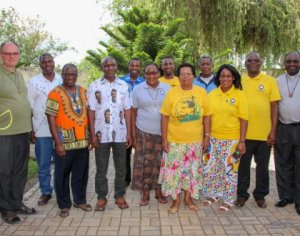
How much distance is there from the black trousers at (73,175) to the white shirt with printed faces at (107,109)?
331 mm

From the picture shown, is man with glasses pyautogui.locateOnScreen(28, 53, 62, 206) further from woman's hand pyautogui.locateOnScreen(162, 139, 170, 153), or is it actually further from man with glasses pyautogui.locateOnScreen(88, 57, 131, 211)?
woman's hand pyautogui.locateOnScreen(162, 139, 170, 153)

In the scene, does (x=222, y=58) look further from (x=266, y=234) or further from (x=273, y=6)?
(x=266, y=234)

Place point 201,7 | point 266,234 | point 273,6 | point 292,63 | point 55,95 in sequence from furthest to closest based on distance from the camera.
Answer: point 273,6 < point 201,7 < point 292,63 < point 55,95 < point 266,234

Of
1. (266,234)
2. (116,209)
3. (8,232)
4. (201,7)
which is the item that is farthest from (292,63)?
(201,7)

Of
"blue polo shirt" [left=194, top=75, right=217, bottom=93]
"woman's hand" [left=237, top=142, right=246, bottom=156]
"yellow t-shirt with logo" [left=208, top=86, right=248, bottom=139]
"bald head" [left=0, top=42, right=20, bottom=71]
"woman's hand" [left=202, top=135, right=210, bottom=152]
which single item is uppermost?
"bald head" [left=0, top=42, right=20, bottom=71]

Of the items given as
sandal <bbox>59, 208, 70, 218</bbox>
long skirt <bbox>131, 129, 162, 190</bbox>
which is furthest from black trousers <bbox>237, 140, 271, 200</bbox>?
sandal <bbox>59, 208, 70, 218</bbox>

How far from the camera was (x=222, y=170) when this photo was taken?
5.18m

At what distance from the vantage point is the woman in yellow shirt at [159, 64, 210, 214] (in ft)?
16.3

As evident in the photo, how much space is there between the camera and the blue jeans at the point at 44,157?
5.41 m

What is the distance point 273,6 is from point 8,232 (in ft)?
44.7

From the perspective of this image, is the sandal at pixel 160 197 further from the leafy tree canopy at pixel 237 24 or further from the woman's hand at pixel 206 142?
the leafy tree canopy at pixel 237 24

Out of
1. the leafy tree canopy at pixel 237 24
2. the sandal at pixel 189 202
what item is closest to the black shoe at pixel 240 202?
the sandal at pixel 189 202

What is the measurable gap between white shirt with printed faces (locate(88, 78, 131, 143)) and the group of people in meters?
Result: 0.01

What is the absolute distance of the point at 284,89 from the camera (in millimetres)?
5191
